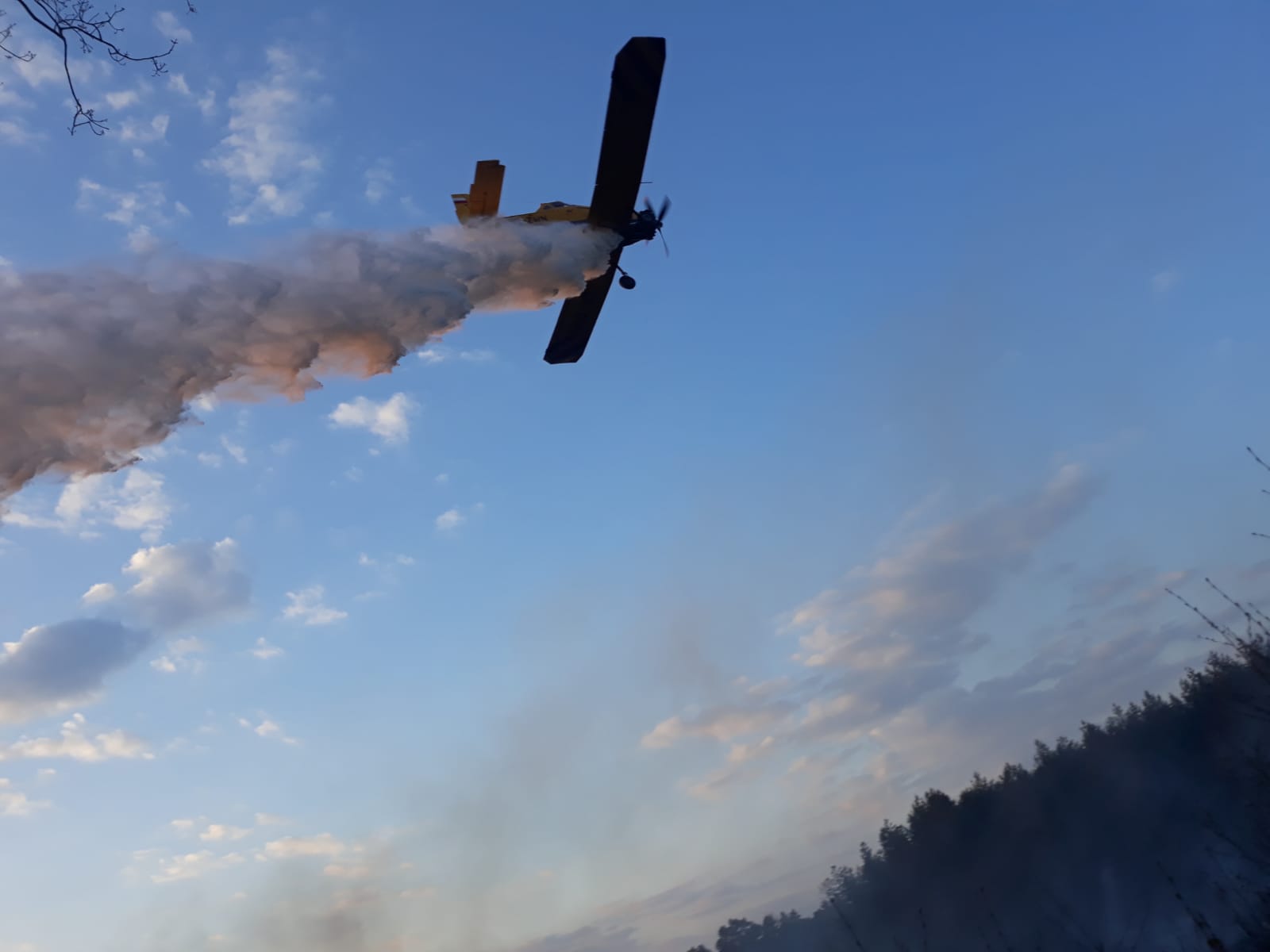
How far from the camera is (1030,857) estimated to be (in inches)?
3024

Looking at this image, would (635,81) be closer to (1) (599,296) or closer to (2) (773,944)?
(1) (599,296)

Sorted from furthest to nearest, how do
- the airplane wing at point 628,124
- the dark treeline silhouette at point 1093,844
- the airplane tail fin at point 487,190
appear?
Result: the dark treeline silhouette at point 1093,844 < the airplane tail fin at point 487,190 < the airplane wing at point 628,124

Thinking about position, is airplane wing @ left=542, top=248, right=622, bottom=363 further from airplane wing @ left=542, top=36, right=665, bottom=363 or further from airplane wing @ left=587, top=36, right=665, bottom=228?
airplane wing @ left=587, top=36, right=665, bottom=228

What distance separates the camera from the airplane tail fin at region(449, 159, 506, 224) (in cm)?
2002

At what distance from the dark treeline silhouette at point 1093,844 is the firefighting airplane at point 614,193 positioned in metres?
51.3

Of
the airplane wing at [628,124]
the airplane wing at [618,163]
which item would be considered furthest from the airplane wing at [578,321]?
the airplane wing at [628,124]

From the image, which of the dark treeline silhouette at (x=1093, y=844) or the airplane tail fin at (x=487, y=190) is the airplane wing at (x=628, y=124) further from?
the dark treeline silhouette at (x=1093, y=844)

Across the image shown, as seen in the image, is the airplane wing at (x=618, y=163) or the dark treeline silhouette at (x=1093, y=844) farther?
the dark treeline silhouette at (x=1093, y=844)

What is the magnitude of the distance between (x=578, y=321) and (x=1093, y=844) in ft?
255

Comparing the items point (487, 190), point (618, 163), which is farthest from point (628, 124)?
point (487, 190)

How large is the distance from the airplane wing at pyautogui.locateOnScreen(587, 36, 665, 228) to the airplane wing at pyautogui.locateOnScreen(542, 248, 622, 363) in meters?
1.57

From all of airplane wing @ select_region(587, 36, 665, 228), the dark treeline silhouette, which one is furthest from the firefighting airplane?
the dark treeline silhouette

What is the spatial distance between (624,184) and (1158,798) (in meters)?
77.2

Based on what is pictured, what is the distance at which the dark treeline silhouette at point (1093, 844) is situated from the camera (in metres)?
63.0
